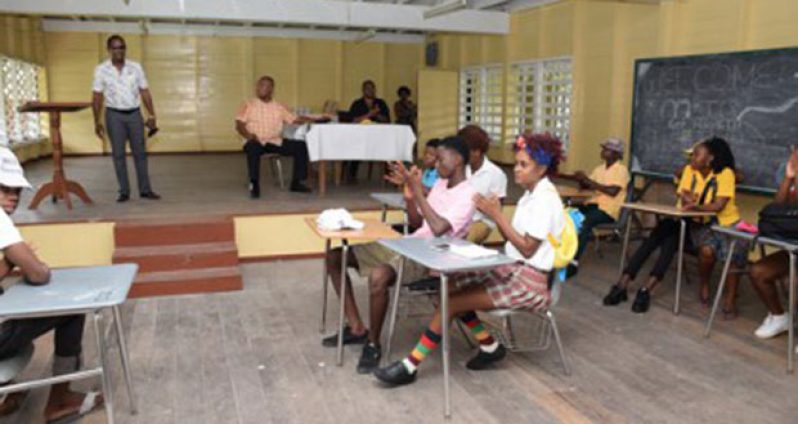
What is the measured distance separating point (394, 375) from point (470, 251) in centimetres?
73

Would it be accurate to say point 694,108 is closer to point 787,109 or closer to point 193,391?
point 787,109

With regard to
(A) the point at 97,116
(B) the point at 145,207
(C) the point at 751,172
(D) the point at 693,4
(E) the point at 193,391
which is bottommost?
(E) the point at 193,391

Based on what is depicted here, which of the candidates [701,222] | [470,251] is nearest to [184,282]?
[470,251]

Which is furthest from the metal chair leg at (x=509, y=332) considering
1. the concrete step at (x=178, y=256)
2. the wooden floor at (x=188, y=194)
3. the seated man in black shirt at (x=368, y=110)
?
the seated man in black shirt at (x=368, y=110)

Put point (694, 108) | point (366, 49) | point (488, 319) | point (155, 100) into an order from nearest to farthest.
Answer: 1. point (488, 319)
2. point (694, 108)
3. point (155, 100)
4. point (366, 49)

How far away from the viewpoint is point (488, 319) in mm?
4223

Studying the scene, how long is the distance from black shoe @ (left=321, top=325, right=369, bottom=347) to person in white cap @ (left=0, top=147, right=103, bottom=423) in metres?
1.25

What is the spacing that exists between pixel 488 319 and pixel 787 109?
2.92m

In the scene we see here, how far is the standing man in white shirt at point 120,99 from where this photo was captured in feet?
19.3

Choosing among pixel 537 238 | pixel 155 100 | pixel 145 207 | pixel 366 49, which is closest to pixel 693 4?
pixel 537 238

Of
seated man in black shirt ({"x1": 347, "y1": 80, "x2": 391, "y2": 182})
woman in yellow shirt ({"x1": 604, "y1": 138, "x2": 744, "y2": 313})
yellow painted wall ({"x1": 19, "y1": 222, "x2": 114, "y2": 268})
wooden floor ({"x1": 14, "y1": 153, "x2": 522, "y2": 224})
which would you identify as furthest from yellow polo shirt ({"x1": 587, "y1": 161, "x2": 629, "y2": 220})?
yellow painted wall ({"x1": 19, "y1": 222, "x2": 114, "y2": 268})

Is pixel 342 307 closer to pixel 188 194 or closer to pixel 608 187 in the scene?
pixel 608 187

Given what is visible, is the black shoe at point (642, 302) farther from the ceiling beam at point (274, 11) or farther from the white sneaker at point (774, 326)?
the ceiling beam at point (274, 11)

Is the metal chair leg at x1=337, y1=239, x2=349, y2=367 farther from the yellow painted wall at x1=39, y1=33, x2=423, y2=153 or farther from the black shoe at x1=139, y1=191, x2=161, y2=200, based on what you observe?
the yellow painted wall at x1=39, y1=33, x2=423, y2=153
